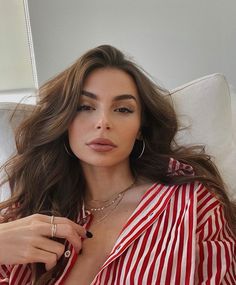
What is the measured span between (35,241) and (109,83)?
431 mm

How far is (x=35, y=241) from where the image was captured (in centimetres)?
85

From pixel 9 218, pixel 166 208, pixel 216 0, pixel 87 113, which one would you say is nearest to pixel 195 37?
pixel 216 0

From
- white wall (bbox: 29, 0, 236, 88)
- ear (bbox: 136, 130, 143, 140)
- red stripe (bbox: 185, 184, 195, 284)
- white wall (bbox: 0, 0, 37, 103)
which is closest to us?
red stripe (bbox: 185, 184, 195, 284)

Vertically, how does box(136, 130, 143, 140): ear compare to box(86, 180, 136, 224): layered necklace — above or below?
above

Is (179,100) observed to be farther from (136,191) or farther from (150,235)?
(150,235)

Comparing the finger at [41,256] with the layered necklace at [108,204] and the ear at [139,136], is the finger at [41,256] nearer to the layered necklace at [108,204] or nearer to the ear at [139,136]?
the layered necklace at [108,204]

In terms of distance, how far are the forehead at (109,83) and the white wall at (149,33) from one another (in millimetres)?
438

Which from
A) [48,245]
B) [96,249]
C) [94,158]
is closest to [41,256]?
[48,245]

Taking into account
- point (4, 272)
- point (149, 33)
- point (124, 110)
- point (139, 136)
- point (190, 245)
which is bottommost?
point (4, 272)

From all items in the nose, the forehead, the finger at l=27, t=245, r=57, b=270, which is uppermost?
the forehead

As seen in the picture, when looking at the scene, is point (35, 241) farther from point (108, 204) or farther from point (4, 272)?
point (108, 204)

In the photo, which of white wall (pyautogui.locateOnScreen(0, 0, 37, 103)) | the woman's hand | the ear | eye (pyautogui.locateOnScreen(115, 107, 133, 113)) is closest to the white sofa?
the ear

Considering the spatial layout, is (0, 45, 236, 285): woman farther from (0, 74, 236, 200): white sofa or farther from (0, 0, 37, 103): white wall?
(0, 0, 37, 103): white wall

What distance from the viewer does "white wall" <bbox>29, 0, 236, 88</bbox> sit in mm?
1389
